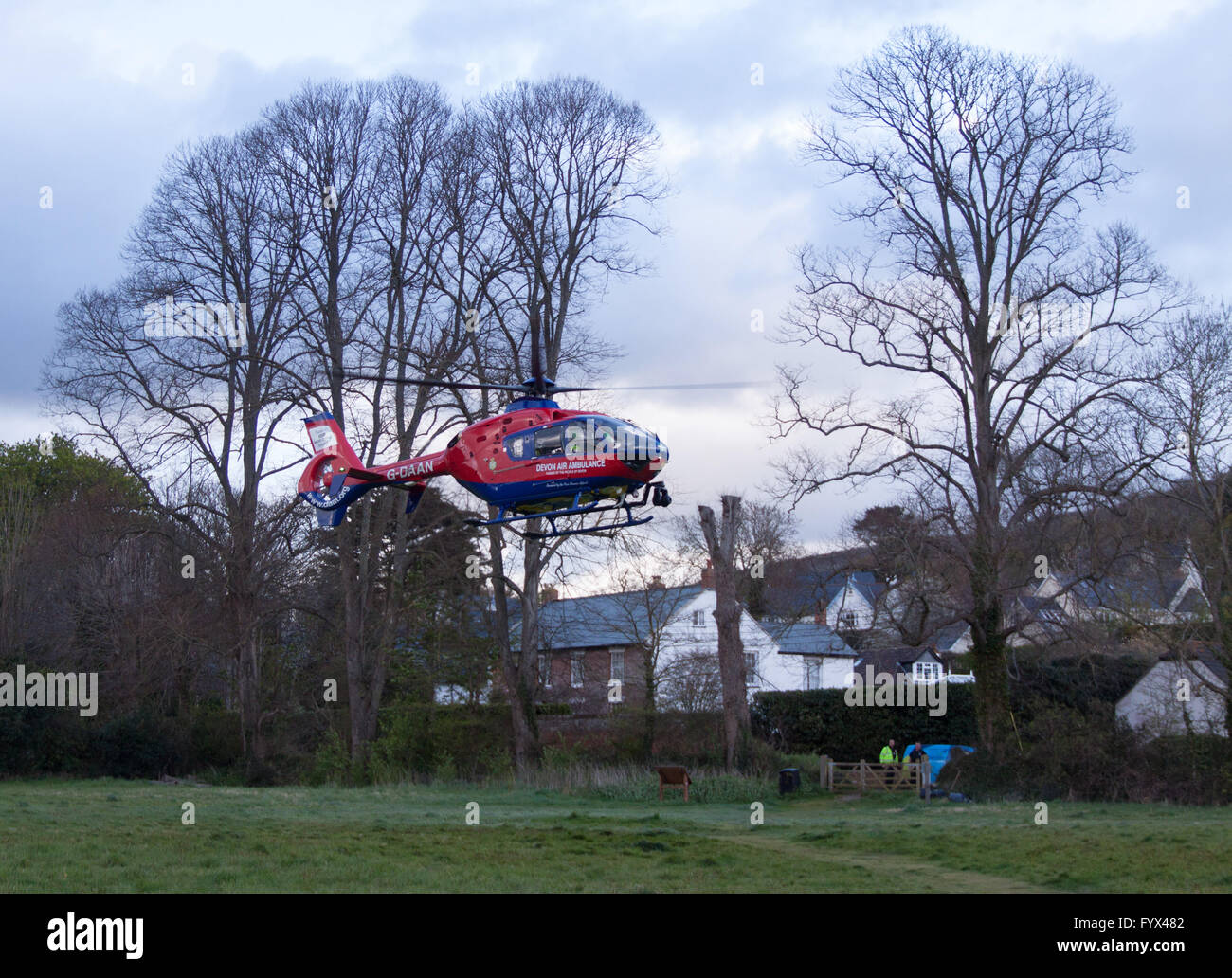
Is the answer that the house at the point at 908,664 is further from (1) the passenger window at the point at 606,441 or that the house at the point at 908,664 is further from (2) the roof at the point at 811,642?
(1) the passenger window at the point at 606,441

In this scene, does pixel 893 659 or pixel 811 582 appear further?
pixel 893 659

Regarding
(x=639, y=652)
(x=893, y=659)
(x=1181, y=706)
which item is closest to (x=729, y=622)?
(x=639, y=652)

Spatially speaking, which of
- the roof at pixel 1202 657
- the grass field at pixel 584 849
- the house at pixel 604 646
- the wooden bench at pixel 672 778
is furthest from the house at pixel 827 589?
the roof at pixel 1202 657

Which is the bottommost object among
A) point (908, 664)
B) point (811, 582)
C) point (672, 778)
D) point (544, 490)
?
point (672, 778)

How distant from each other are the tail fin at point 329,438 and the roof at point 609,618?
17140mm

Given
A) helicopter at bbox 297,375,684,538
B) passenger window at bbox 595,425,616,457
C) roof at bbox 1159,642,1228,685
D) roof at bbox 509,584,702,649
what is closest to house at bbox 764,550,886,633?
roof at bbox 509,584,702,649

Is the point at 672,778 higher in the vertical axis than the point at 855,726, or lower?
lower

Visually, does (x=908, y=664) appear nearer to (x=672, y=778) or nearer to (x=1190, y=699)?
(x=1190, y=699)

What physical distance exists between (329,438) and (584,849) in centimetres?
1115

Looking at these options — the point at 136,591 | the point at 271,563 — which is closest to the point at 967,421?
the point at 271,563

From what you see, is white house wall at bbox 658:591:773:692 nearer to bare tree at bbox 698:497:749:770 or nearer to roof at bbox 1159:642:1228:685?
bare tree at bbox 698:497:749:770

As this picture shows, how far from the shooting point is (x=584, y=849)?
1738 centimetres
